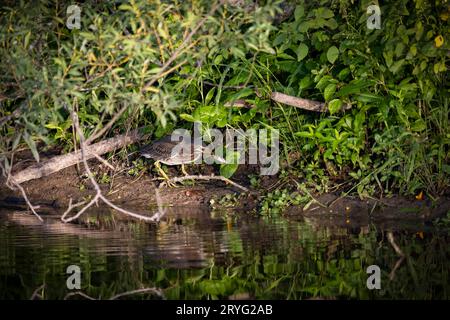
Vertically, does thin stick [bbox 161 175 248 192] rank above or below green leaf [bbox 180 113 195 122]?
below

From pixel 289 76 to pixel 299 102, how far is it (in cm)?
39

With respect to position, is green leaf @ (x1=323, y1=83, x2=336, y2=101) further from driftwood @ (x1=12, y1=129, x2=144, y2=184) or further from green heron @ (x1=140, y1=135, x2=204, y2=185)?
driftwood @ (x1=12, y1=129, x2=144, y2=184)

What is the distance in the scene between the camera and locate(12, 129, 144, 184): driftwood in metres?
9.49

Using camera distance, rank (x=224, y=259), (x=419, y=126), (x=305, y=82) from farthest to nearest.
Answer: (x=305, y=82), (x=419, y=126), (x=224, y=259)

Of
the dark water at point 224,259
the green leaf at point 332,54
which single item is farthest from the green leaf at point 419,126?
the dark water at point 224,259

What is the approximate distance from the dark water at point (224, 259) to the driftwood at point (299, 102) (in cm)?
127

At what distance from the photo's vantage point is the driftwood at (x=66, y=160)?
949cm

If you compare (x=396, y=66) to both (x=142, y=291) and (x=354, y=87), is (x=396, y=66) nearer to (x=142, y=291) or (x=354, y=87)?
(x=354, y=87)

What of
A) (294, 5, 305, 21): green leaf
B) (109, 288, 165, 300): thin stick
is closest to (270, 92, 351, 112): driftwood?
(294, 5, 305, 21): green leaf

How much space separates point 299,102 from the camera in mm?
8727

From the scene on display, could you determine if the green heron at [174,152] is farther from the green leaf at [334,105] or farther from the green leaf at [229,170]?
the green leaf at [334,105]

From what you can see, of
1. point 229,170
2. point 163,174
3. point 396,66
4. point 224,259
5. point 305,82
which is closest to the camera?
point 224,259

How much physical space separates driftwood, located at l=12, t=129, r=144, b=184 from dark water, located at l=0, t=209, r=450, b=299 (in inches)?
56.6

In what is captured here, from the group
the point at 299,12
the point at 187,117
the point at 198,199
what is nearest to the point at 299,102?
the point at 299,12
